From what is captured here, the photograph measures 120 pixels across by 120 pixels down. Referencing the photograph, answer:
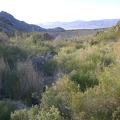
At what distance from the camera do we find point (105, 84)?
19.6 ft

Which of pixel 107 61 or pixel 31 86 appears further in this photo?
pixel 107 61

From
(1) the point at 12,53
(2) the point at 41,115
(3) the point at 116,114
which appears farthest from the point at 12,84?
(3) the point at 116,114

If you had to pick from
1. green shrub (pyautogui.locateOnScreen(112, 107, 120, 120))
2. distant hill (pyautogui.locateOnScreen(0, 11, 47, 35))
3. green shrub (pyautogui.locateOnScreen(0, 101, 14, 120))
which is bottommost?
distant hill (pyautogui.locateOnScreen(0, 11, 47, 35))

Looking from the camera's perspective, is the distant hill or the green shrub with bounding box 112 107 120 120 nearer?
the green shrub with bounding box 112 107 120 120

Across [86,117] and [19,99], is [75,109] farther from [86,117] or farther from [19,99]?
[19,99]

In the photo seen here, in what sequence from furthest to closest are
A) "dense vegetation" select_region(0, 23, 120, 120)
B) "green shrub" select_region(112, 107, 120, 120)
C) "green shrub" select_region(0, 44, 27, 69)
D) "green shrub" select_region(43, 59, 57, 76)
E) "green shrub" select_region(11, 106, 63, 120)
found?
"green shrub" select_region(0, 44, 27, 69), "green shrub" select_region(43, 59, 57, 76), "dense vegetation" select_region(0, 23, 120, 120), "green shrub" select_region(11, 106, 63, 120), "green shrub" select_region(112, 107, 120, 120)

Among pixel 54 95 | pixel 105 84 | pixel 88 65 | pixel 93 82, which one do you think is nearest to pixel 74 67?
pixel 88 65

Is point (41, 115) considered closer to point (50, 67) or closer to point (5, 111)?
point (5, 111)

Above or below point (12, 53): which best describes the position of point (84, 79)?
above

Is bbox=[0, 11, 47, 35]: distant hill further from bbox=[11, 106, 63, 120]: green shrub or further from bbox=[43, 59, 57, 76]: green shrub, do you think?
bbox=[11, 106, 63, 120]: green shrub

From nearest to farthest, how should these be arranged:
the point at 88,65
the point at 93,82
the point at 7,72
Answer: the point at 93,82 → the point at 7,72 → the point at 88,65

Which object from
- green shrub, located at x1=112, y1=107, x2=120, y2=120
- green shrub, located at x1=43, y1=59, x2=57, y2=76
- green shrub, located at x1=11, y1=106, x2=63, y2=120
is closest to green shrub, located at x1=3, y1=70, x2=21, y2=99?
green shrub, located at x1=43, y1=59, x2=57, y2=76

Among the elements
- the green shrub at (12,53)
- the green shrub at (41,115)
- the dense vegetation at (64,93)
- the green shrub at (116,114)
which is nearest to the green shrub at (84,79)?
the dense vegetation at (64,93)

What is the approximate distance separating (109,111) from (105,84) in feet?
2.05
